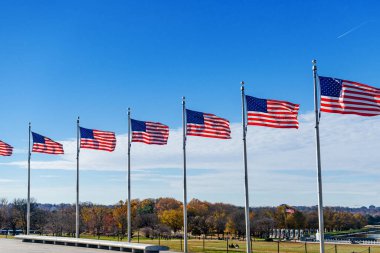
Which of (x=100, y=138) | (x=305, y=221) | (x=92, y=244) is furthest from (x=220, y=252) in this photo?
(x=305, y=221)

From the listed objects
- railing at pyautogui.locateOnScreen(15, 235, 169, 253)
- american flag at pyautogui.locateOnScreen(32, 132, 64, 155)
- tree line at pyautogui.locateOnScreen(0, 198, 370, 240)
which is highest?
american flag at pyautogui.locateOnScreen(32, 132, 64, 155)

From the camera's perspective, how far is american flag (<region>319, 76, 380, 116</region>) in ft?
72.4

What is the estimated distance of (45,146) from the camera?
135ft

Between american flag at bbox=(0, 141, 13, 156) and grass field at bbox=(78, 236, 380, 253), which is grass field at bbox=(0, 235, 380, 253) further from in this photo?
american flag at bbox=(0, 141, 13, 156)

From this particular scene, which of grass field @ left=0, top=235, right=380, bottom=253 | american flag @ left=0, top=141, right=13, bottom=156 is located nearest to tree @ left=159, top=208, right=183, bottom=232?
grass field @ left=0, top=235, right=380, bottom=253

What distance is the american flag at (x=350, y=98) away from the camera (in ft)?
72.4

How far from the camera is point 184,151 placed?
32531mm

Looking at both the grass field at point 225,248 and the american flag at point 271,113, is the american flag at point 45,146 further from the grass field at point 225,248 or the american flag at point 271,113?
the american flag at point 271,113

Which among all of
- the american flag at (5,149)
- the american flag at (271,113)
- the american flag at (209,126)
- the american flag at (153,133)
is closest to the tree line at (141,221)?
the american flag at (5,149)

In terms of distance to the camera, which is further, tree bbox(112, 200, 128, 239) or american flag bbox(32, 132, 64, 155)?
tree bbox(112, 200, 128, 239)

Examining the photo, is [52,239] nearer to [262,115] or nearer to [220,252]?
[220,252]

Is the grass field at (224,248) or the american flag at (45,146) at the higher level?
the american flag at (45,146)

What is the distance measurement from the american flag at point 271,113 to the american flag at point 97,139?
12927 millimetres

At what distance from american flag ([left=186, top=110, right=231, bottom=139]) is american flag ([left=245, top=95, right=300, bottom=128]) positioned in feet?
11.2
